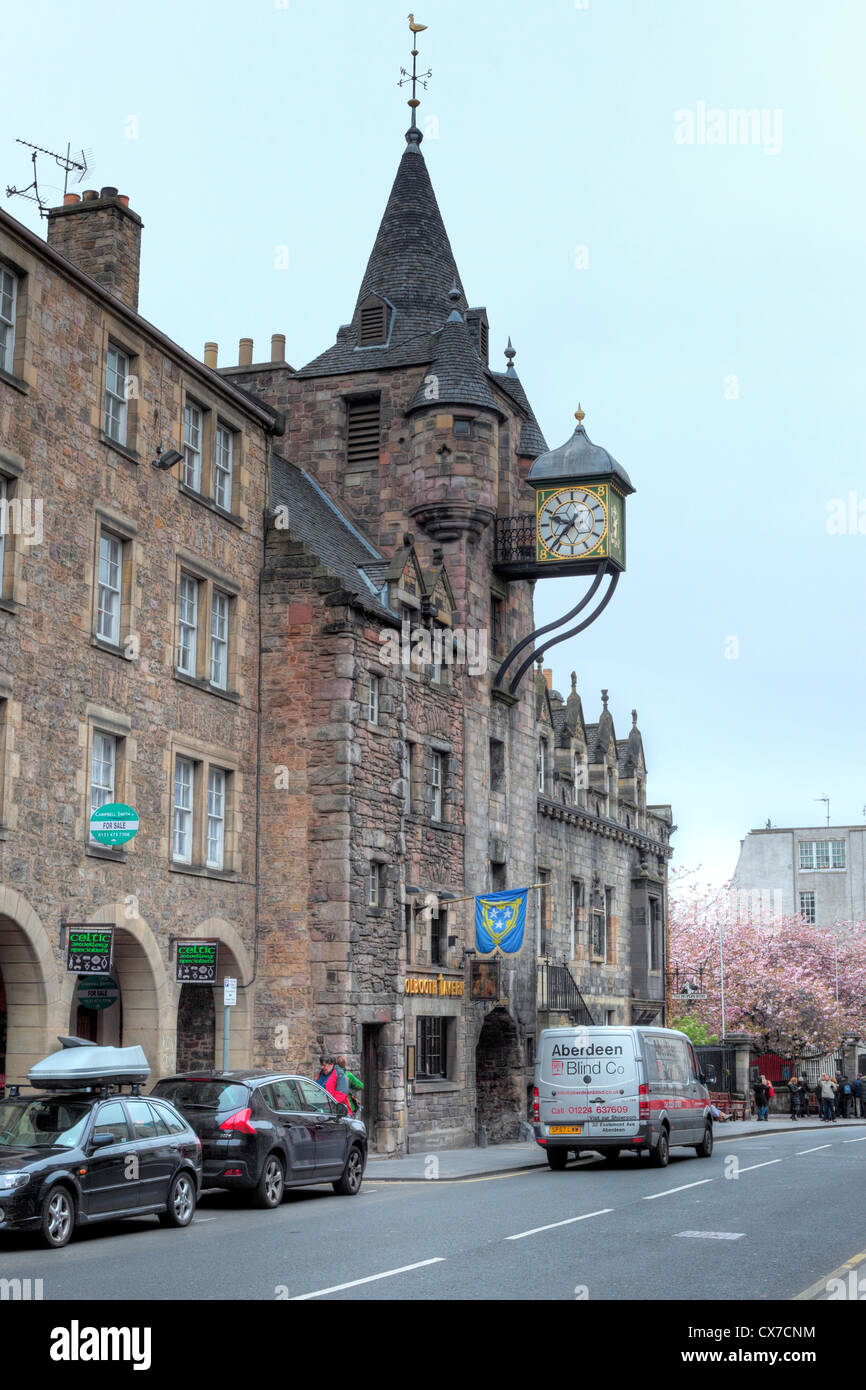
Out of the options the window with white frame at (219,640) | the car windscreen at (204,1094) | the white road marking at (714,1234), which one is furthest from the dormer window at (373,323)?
the white road marking at (714,1234)

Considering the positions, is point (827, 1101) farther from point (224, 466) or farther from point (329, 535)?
point (224, 466)

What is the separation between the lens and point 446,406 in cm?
3441

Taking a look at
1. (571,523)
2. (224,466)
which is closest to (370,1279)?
(224,466)

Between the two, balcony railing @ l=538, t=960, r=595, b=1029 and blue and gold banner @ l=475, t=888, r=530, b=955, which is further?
balcony railing @ l=538, t=960, r=595, b=1029

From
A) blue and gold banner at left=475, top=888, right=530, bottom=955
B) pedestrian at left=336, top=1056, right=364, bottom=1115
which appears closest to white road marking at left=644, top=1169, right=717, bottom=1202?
pedestrian at left=336, top=1056, right=364, bottom=1115

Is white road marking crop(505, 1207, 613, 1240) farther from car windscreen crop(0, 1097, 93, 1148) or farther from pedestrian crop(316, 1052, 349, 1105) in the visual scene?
pedestrian crop(316, 1052, 349, 1105)

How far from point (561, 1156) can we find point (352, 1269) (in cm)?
1408

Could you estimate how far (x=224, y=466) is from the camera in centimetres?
2853

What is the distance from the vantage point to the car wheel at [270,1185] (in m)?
18.7

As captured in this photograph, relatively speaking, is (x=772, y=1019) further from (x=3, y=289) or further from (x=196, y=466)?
(x=3, y=289)

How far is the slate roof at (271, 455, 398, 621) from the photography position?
30844mm

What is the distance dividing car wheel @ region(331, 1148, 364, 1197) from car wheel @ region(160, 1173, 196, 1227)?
14.1 feet

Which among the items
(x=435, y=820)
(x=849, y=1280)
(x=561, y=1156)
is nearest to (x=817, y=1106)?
(x=435, y=820)

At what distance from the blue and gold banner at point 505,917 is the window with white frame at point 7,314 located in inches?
582
